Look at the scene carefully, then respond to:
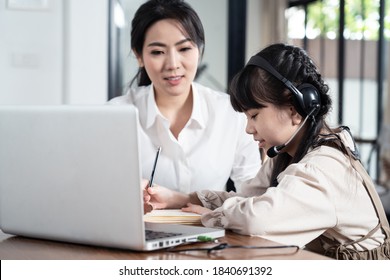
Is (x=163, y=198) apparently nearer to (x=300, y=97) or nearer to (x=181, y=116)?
(x=300, y=97)

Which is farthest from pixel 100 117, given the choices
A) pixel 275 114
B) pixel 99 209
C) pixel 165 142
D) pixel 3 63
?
pixel 3 63

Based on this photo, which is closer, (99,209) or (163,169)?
(99,209)

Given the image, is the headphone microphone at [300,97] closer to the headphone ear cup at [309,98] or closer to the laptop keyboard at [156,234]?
the headphone ear cup at [309,98]

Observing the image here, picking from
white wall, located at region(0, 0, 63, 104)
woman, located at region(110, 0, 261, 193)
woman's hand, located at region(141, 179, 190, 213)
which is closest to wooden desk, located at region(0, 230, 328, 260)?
woman's hand, located at region(141, 179, 190, 213)

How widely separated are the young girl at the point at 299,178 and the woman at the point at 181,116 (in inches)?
18.1

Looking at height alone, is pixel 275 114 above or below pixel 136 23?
below

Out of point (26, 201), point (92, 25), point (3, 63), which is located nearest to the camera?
point (26, 201)

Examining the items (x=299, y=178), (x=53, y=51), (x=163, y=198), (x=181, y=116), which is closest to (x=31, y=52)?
(x=53, y=51)

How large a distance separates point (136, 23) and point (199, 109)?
34cm

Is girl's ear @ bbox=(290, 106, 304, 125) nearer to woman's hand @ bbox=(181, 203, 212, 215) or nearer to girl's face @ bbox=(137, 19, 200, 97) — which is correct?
woman's hand @ bbox=(181, 203, 212, 215)

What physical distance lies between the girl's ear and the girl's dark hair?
0.05 feet

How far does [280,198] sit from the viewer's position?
1207 mm

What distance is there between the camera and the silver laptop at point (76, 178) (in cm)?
101
